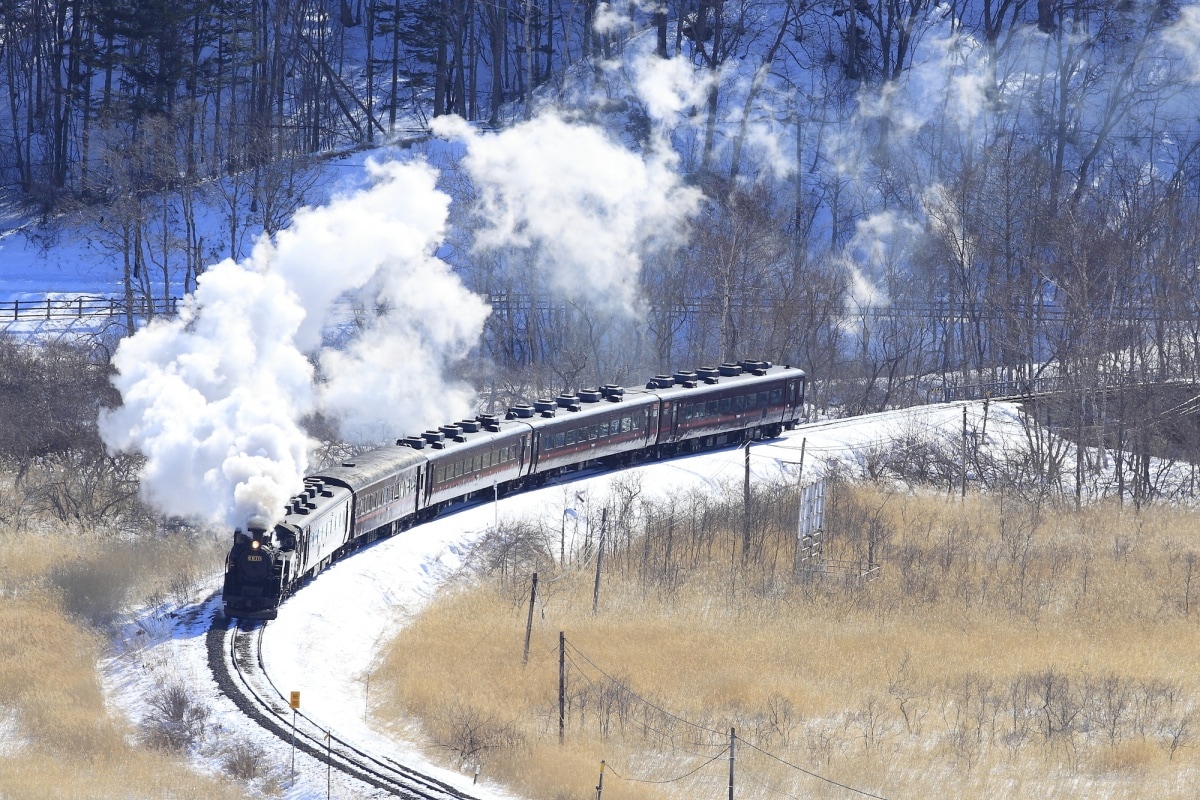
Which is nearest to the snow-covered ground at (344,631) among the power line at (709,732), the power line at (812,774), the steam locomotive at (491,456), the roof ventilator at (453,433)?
the steam locomotive at (491,456)

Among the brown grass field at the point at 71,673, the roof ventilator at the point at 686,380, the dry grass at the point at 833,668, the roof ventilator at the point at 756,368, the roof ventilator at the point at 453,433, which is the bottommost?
the dry grass at the point at 833,668

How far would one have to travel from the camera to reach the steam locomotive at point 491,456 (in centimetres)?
2995

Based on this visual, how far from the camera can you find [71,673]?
27.4 meters

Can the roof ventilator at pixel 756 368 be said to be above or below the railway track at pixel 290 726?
above

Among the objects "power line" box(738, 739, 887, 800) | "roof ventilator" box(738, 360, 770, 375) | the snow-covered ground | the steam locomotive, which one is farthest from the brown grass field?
"roof ventilator" box(738, 360, 770, 375)

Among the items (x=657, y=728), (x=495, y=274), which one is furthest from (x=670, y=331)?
(x=657, y=728)

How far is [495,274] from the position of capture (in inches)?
2493

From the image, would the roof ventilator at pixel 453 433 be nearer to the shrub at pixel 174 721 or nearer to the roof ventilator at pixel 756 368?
the shrub at pixel 174 721

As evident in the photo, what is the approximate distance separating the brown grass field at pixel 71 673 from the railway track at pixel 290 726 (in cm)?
185

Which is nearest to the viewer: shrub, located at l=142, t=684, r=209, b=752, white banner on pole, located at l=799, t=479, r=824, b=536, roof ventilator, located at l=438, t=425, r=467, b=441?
shrub, located at l=142, t=684, r=209, b=752

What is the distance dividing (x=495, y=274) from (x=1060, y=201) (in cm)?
3216

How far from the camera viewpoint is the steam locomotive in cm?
2995

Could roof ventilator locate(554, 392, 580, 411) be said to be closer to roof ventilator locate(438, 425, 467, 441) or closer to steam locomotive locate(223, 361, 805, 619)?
steam locomotive locate(223, 361, 805, 619)

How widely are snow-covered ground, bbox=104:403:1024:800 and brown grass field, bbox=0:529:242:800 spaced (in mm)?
744
